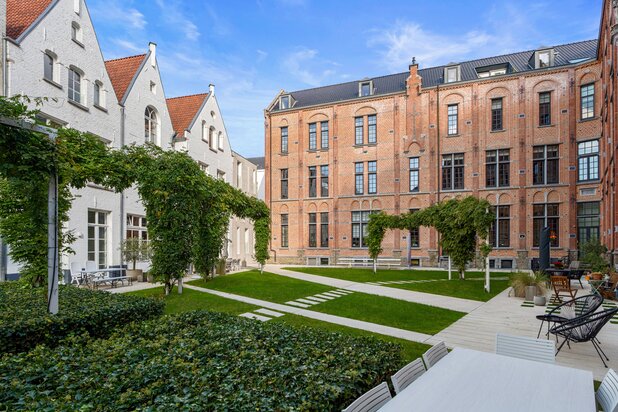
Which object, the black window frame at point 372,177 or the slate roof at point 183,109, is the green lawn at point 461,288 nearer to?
the black window frame at point 372,177

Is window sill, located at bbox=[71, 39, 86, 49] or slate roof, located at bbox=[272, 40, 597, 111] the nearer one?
window sill, located at bbox=[71, 39, 86, 49]

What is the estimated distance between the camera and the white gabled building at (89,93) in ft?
46.2

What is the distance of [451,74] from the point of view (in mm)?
29109

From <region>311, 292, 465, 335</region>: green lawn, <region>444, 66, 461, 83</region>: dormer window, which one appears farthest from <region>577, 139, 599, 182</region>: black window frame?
<region>311, 292, 465, 335</region>: green lawn

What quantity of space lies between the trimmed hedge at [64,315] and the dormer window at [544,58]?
29638 millimetres

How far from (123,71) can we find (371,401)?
22.3 metres

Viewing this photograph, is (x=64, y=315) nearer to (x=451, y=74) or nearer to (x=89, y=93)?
(x=89, y=93)

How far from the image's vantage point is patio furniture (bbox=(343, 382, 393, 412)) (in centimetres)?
270

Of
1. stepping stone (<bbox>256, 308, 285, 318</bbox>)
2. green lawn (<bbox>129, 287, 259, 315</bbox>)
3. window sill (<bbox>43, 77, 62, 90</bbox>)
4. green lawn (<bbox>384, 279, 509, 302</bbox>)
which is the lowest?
green lawn (<bbox>384, 279, 509, 302</bbox>)

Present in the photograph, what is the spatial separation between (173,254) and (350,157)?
21.9 m

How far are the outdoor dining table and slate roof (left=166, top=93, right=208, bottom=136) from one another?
22.6m

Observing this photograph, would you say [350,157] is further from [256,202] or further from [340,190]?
[256,202]

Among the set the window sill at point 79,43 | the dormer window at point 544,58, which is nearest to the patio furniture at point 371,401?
the window sill at point 79,43

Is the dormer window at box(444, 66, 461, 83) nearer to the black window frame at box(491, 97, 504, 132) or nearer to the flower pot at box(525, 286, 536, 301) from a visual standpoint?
the black window frame at box(491, 97, 504, 132)
